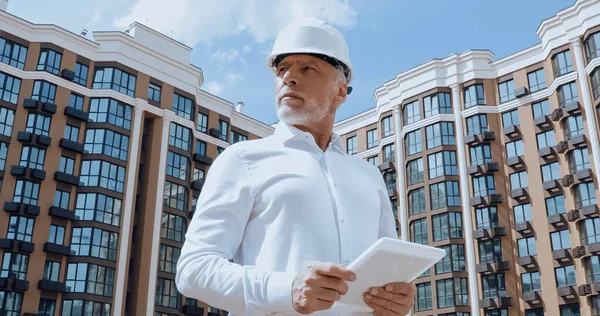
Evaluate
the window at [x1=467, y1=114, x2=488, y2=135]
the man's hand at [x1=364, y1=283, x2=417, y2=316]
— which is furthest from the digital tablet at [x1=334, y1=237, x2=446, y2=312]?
the window at [x1=467, y1=114, x2=488, y2=135]

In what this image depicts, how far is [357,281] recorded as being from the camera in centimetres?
202

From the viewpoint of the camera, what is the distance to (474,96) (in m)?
44.0

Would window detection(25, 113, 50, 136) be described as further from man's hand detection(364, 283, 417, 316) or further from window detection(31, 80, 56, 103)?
man's hand detection(364, 283, 417, 316)

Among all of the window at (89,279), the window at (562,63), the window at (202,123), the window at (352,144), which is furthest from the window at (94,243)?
the window at (562,63)

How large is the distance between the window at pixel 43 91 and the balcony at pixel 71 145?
2573mm

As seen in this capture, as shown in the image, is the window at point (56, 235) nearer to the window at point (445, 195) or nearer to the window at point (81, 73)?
the window at point (81, 73)

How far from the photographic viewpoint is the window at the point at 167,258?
128 ft

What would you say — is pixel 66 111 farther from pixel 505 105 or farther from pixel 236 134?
pixel 505 105

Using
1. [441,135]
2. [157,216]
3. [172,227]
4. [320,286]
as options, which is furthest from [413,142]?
[320,286]

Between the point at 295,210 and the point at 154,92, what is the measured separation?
40205mm

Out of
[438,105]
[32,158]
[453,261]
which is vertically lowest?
[453,261]

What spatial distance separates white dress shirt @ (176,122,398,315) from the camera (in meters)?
2.05

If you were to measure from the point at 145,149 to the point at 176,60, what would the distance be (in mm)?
6340

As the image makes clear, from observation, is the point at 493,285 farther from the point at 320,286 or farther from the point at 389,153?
the point at 320,286
